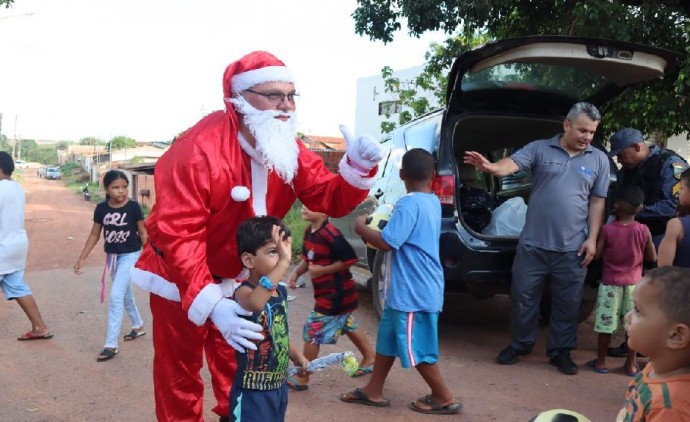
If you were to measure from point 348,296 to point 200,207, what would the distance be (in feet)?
5.95

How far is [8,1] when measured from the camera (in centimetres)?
948

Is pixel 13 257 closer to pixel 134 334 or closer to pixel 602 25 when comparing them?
pixel 134 334

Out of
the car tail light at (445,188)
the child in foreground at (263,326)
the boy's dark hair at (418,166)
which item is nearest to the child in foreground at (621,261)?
the car tail light at (445,188)

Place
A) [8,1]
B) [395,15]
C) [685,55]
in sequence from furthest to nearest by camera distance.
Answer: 1. [8,1]
2. [395,15]
3. [685,55]

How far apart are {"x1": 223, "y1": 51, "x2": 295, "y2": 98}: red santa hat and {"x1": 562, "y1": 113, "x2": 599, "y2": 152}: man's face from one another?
2337 millimetres

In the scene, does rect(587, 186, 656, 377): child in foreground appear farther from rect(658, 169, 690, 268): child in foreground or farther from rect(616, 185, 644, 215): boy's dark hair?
rect(658, 169, 690, 268): child in foreground

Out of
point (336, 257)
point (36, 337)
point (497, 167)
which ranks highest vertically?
point (497, 167)

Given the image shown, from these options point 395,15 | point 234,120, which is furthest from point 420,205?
point 395,15

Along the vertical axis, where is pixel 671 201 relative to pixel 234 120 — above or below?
below

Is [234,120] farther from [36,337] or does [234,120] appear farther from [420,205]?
[36,337]

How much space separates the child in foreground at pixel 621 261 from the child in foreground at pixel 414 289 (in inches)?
57.6

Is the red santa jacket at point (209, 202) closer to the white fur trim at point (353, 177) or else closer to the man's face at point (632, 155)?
the white fur trim at point (353, 177)

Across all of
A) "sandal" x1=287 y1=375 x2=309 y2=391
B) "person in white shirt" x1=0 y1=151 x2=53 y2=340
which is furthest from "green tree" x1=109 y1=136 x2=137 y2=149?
"sandal" x1=287 y1=375 x2=309 y2=391

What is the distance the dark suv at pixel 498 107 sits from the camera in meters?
4.20
